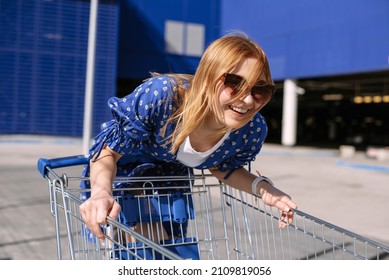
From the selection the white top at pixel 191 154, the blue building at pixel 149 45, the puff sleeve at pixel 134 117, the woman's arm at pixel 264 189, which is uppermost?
the blue building at pixel 149 45

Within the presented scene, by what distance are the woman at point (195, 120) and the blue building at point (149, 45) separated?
61.8 ft

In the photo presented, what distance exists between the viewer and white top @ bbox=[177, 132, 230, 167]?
2151mm

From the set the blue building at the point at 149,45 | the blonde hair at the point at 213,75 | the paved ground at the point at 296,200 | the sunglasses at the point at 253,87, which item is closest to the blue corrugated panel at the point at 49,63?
the blue building at the point at 149,45

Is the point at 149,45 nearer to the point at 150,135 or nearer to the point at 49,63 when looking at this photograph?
the point at 49,63

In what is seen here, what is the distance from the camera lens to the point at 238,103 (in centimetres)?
193

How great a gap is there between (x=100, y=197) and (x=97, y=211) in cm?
7

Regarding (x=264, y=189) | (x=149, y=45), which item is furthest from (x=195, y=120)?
(x=149, y=45)

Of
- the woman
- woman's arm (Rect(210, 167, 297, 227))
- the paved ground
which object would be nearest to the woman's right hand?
the woman

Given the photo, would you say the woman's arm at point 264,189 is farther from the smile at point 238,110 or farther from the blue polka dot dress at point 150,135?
the smile at point 238,110

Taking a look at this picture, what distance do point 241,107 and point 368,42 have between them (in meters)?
19.8

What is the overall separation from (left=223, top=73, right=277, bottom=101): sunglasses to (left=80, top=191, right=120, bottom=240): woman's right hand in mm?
587

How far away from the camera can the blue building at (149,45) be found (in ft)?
69.8
